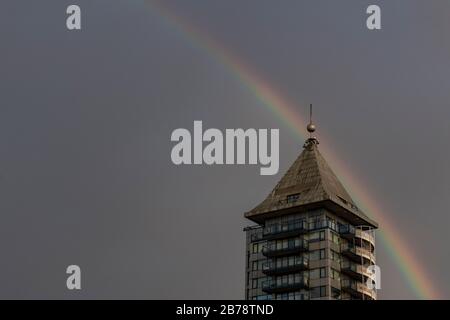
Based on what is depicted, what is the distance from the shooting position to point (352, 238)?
18112cm

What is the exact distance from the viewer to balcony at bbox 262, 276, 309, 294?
175125 mm

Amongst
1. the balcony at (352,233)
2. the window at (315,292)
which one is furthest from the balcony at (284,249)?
the window at (315,292)

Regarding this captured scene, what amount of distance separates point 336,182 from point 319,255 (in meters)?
17.6

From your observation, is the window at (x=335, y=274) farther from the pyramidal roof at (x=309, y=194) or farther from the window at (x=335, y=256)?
the pyramidal roof at (x=309, y=194)

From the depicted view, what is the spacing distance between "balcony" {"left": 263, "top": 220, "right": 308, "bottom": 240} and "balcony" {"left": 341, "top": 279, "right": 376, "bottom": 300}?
10782mm

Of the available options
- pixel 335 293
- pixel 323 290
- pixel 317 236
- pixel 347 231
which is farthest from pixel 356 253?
pixel 323 290

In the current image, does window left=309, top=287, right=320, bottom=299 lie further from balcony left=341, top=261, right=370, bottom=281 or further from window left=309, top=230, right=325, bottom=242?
window left=309, top=230, right=325, bottom=242

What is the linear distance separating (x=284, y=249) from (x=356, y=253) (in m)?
11.5

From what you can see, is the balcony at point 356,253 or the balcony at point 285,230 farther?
→ the balcony at point 285,230

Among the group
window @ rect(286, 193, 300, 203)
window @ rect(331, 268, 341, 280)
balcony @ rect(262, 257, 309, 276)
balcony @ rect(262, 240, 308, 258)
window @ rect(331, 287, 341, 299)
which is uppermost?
window @ rect(286, 193, 300, 203)

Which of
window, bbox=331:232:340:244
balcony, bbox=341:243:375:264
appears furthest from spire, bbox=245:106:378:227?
balcony, bbox=341:243:375:264

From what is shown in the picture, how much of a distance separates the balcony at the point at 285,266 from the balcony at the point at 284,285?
1500 mm

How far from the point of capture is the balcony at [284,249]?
584 ft
